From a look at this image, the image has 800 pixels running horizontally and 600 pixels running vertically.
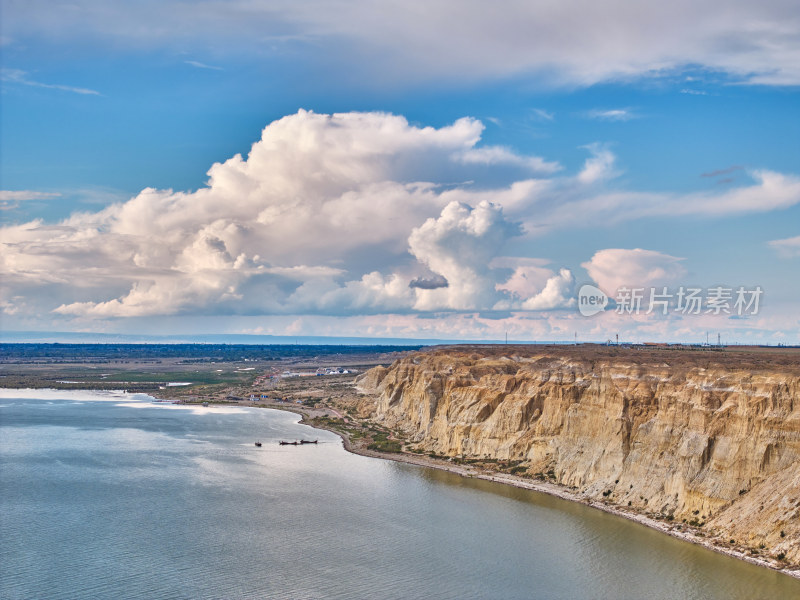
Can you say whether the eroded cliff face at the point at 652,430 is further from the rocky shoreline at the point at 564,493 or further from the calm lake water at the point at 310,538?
the calm lake water at the point at 310,538

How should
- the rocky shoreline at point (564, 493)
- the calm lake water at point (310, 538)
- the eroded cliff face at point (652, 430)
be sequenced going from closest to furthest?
1. the calm lake water at point (310, 538)
2. the rocky shoreline at point (564, 493)
3. the eroded cliff face at point (652, 430)

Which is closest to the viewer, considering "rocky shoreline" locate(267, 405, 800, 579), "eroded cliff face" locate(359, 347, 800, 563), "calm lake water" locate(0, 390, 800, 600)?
"calm lake water" locate(0, 390, 800, 600)

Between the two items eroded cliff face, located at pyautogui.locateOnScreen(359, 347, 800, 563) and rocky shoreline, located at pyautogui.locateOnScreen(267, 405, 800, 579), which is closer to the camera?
rocky shoreline, located at pyautogui.locateOnScreen(267, 405, 800, 579)

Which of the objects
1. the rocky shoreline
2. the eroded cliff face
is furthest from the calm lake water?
the eroded cliff face

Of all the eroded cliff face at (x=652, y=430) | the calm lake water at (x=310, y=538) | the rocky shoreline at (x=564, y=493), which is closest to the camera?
the calm lake water at (x=310, y=538)

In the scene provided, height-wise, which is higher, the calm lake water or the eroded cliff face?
the eroded cliff face

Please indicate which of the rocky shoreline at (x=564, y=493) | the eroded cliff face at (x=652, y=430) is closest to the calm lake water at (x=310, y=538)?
the rocky shoreline at (x=564, y=493)

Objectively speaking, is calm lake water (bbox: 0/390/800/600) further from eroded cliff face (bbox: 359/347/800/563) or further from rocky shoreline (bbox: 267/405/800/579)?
eroded cliff face (bbox: 359/347/800/563)

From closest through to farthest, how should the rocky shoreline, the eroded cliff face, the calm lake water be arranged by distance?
the calm lake water < the rocky shoreline < the eroded cliff face
